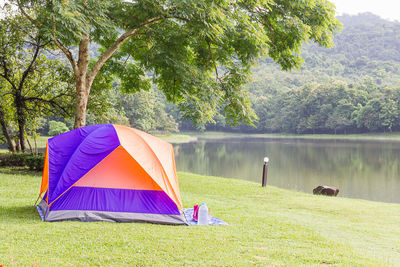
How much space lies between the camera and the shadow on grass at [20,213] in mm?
6489

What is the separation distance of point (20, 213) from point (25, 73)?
987 cm

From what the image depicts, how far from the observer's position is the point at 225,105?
13711 millimetres

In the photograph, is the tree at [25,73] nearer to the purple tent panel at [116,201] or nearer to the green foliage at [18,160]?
the green foliage at [18,160]

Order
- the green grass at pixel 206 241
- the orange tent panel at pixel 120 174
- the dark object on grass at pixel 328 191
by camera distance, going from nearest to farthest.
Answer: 1. the green grass at pixel 206 241
2. the orange tent panel at pixel 120 174
3. the dark object on grass at pixel 328 191

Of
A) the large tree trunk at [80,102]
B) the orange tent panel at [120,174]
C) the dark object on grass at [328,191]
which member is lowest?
the dark object on grass at [328,191]

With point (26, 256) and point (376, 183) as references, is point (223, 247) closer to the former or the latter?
point (26, 256)

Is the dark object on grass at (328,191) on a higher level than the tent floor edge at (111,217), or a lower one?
lower

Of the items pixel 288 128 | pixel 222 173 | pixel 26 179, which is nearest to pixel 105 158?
pixel 26 179

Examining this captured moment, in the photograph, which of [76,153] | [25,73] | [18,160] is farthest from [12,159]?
[76,153]

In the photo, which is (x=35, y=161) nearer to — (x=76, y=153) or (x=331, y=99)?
(x=76, y=153)

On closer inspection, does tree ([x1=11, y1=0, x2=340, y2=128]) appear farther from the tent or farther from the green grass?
the green grass

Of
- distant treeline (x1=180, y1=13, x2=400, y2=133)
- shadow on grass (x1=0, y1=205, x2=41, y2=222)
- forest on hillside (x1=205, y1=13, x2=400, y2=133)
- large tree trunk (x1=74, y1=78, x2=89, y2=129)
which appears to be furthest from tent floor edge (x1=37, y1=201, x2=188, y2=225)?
distant treeline (x1=180, y1=13, x2=400, y2=133)

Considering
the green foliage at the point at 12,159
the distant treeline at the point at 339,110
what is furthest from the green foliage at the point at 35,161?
the distant treeline at the point at 339,110

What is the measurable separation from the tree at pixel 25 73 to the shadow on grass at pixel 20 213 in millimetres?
8585
